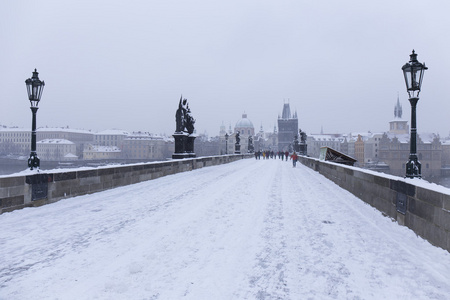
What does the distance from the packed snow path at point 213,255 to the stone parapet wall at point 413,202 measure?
213 millimetres

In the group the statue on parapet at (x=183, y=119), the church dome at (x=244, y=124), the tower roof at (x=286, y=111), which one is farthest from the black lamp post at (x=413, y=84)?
the church dome at (x=244, y=124)

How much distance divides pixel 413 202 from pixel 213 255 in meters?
3.83

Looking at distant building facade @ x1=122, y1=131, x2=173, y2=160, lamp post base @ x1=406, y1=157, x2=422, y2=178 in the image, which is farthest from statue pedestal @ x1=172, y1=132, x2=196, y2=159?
distant building facade @ x1=122, y1=131, x2=173, y2=160

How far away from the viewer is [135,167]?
523 inches

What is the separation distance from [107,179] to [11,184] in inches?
157

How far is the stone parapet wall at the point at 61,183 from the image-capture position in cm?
720

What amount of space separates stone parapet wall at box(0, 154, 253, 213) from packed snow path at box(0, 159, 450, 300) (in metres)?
0.37

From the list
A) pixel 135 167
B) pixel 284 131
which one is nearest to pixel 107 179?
pixel 135 167

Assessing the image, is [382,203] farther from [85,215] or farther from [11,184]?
[11,184]

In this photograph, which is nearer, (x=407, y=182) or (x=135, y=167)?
(x=407, y=182)

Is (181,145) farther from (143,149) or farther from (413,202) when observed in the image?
(143,149)

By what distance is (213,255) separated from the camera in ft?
14.4

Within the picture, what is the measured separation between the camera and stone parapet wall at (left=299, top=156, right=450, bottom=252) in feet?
15.6

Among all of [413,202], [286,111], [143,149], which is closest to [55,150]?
[143,149]
